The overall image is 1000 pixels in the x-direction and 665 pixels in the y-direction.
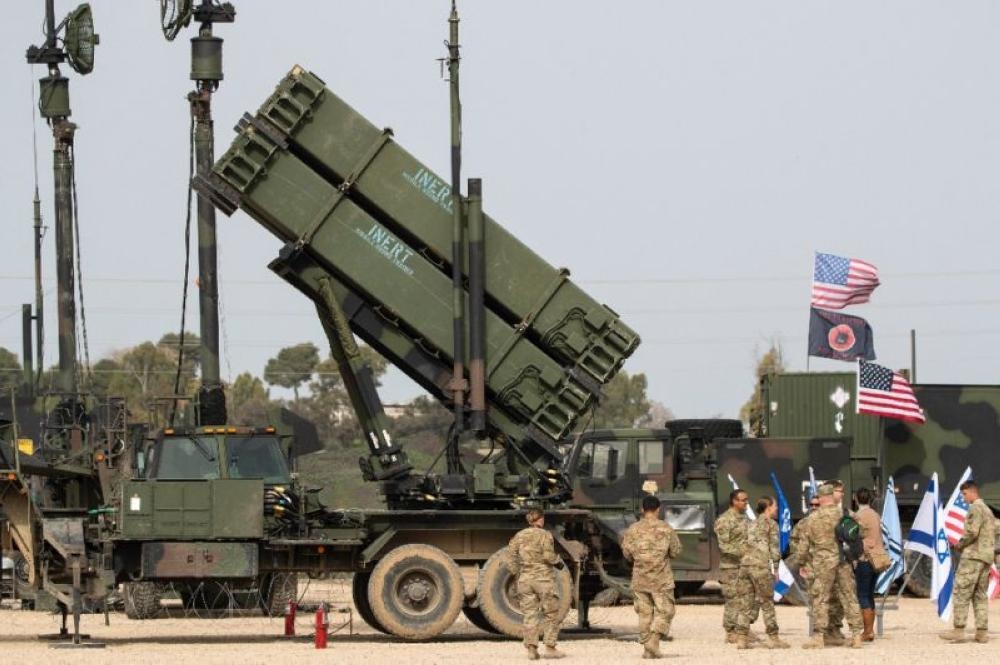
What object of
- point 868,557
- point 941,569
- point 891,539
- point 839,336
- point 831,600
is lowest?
point 831,600

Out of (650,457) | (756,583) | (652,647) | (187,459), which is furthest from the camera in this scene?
(650,457)

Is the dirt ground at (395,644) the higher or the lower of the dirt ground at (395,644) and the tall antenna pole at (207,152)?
the lower

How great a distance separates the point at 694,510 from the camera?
27.7 meters

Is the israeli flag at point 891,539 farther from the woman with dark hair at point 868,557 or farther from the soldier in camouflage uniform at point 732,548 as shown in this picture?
the soldier in camouflage uniform at point 732,548

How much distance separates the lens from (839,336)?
30.6 meters

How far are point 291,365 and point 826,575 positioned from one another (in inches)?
3128

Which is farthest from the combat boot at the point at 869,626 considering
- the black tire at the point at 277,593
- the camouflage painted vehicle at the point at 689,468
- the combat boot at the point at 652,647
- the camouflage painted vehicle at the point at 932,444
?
the camouflage painted vehicle at the point at 932,444

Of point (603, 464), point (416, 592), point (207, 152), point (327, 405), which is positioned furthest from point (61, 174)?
point (327, 405)

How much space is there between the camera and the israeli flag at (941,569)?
22.1 metres

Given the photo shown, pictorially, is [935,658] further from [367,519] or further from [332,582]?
[332,582]

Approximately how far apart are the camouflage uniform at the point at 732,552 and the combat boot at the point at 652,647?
1.73 m

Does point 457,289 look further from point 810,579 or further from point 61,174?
point 61,174

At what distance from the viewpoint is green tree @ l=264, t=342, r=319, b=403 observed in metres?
96.7

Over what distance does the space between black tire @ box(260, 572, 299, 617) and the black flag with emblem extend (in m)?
9.05
